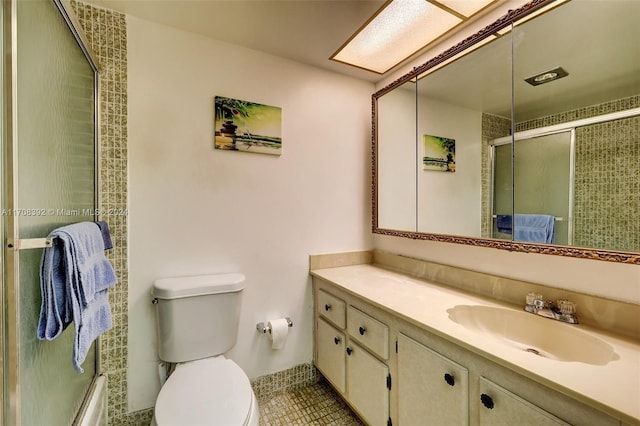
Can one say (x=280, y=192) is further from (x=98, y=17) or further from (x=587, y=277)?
(x=587, y=277)

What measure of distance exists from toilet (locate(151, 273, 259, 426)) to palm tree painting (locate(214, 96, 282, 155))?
799mm

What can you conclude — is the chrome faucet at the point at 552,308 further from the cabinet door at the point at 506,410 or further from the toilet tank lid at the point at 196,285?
the toilet tank lid at the point at 196,285

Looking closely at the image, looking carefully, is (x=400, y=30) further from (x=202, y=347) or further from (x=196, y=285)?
(x=202, y=347)

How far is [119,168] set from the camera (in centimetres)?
136

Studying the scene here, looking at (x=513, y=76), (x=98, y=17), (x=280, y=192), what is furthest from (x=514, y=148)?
(x=98, y=17)

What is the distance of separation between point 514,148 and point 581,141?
22cm

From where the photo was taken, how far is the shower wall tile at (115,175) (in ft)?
4.35

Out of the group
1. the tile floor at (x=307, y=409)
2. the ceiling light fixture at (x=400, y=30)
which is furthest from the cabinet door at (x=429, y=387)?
the ceiling light fixture at (x=400, y=30)

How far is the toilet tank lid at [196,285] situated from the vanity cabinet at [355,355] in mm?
597

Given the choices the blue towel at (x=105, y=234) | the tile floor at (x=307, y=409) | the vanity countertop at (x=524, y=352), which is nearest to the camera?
the vanity countertop at (x=524, y=352)

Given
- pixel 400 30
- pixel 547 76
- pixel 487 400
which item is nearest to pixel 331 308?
pixel 487 400

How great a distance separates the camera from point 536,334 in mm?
1040

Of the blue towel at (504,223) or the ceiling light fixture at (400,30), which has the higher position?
the ceiling light fixture at (400,30)

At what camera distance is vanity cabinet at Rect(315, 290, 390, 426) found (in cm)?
125
